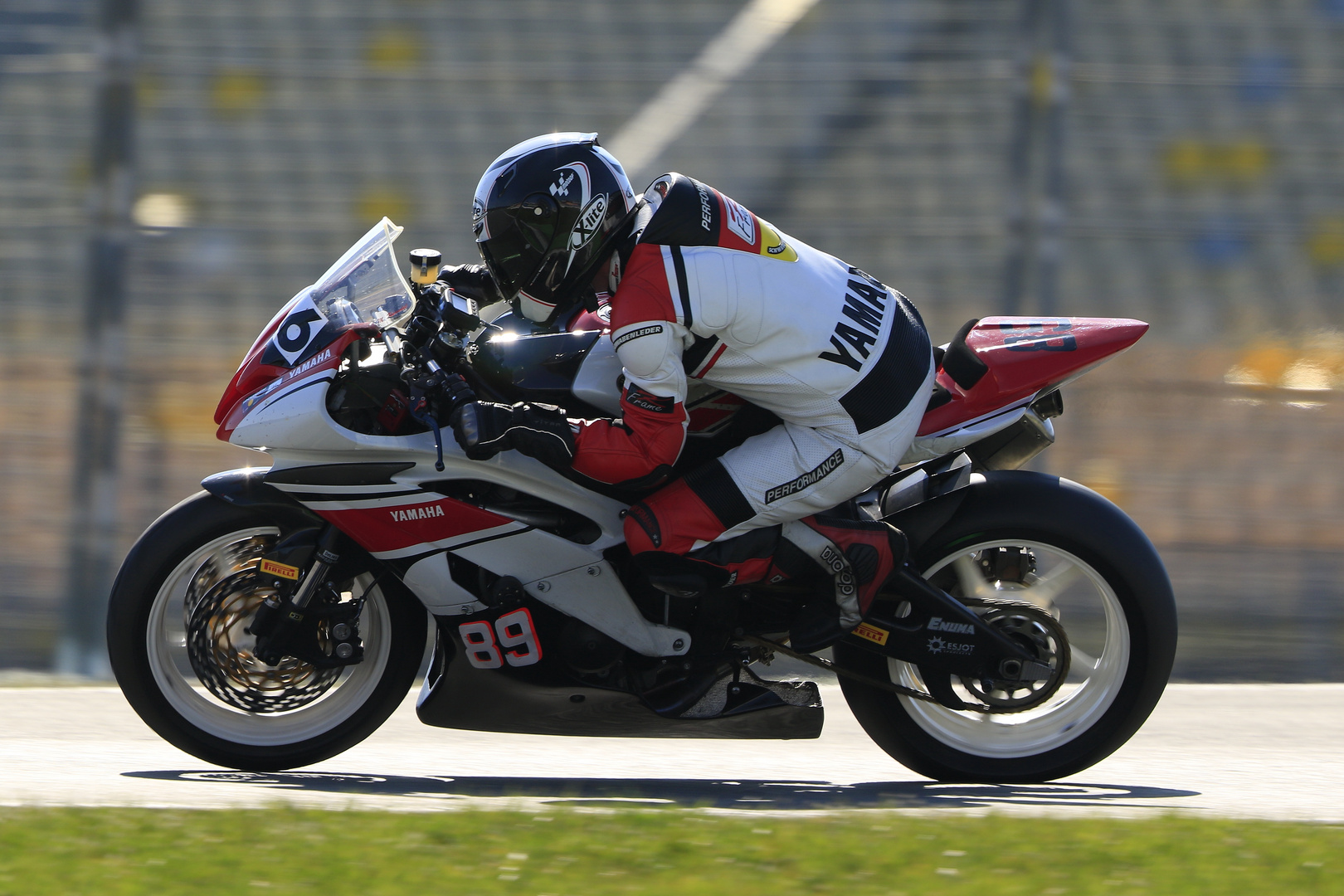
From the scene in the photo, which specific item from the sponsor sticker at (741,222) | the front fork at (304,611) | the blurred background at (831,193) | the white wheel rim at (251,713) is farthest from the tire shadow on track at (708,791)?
the blurred background at (831,193)

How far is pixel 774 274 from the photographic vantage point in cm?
430

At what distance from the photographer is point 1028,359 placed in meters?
4.44

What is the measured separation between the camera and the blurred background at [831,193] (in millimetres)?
6426

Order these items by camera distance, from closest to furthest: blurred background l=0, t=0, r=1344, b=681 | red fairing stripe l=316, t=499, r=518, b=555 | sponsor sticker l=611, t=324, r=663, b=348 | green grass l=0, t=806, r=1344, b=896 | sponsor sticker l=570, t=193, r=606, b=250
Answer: green grass l=0, t=806, r=1344, b=896, sponsor sticker l=611, t=324, r=663, b=348, sponsor sticker l=570, t=193, r=606, b=250, red fairing stripe l=316, t=499, r=518, b=555, blurred background l=0, t=0, r=1344, b=681

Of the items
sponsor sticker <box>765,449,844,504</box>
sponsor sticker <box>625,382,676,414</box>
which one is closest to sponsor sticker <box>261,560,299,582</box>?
sponsor sticker <box>625,382,676,414</box>

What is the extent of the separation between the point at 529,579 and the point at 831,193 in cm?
264

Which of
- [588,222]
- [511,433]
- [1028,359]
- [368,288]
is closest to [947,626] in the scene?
[1028,359]

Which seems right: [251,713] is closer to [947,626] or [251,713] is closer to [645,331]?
[645,331]

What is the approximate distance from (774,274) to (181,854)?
198 centimetres

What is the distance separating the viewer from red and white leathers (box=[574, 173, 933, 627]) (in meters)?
4.18

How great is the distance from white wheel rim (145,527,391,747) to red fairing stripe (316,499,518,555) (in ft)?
0.65

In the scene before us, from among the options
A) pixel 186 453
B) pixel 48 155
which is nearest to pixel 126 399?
pixel 186 453

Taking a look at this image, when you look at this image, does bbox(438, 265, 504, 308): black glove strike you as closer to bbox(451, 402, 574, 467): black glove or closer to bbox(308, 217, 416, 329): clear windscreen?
bbox(308, 217, 416, 329): clear windscreen

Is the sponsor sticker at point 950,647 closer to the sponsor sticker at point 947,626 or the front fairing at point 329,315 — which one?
the sponsor sticker at point 947,626
